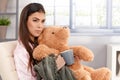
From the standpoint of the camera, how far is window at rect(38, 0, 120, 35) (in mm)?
3016

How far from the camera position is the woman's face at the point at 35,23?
1.69 meters

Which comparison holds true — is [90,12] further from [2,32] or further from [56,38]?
A: [56,38]

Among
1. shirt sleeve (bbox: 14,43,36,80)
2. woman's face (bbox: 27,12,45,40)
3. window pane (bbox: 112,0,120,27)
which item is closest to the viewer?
shirt sleeve (bbox: 14,43,36,80)

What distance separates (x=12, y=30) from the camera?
116 inches

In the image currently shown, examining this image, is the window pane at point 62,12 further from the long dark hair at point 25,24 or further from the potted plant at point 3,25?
the long dark hair at point 25,24

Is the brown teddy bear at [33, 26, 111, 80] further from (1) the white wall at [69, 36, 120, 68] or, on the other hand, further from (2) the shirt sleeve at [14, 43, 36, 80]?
(1) the white wall at [69, 36, 120, 68]

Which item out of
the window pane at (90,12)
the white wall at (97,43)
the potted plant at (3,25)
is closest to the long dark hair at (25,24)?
the potted plant at (3,25)

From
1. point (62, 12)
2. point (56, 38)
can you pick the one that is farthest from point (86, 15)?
point (56, 38)

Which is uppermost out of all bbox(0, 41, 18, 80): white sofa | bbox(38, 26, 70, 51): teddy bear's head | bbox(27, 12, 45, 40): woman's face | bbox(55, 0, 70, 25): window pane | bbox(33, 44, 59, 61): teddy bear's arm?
bbox(55, 0, 70, 25): window pane

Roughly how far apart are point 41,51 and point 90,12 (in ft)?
5.28

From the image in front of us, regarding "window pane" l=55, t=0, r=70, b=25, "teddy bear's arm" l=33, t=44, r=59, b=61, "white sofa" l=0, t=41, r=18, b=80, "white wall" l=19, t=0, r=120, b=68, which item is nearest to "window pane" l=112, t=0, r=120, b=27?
"white wall" l=19, t=0, r=120, b=68

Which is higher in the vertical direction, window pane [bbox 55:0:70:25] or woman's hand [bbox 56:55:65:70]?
window pane [bbox 55:0:70:25]

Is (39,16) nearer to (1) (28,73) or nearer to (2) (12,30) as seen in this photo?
(1) (28,73)

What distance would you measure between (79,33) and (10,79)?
1.53 meters
